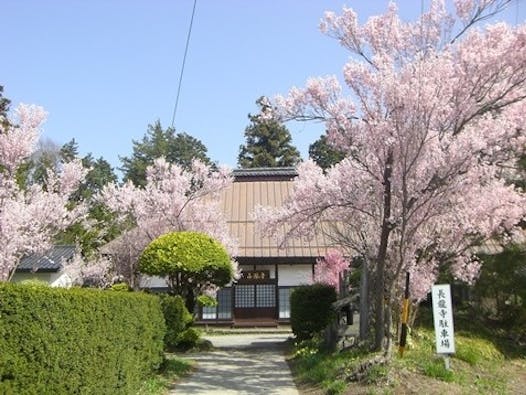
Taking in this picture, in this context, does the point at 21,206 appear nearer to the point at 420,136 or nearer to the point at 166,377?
the point at 166,377

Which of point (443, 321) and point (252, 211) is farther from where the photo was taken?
point (252, 211)

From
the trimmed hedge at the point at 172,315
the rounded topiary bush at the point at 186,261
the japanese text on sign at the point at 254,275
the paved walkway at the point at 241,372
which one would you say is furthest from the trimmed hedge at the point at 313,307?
the japanese text on sign at the point at 254,275

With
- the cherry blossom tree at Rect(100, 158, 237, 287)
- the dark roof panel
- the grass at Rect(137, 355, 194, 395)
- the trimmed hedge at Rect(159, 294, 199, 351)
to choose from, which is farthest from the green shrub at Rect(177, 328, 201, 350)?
the dark roof panel

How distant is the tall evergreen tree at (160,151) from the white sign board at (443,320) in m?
51.1

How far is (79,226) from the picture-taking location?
33281 mm

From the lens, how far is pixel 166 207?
2214 centimetres

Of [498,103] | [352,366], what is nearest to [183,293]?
[352,366]

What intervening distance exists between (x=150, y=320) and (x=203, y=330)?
56.1 ft

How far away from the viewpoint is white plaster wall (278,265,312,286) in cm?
2880

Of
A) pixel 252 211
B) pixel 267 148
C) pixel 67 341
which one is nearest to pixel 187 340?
pixel 67 341

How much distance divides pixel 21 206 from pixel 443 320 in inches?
448

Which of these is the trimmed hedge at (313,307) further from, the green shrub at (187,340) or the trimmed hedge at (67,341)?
the trimmed hedge at (67,341)

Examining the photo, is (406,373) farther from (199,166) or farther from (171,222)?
(199,166)

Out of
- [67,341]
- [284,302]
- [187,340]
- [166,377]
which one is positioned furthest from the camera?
[284,302]
